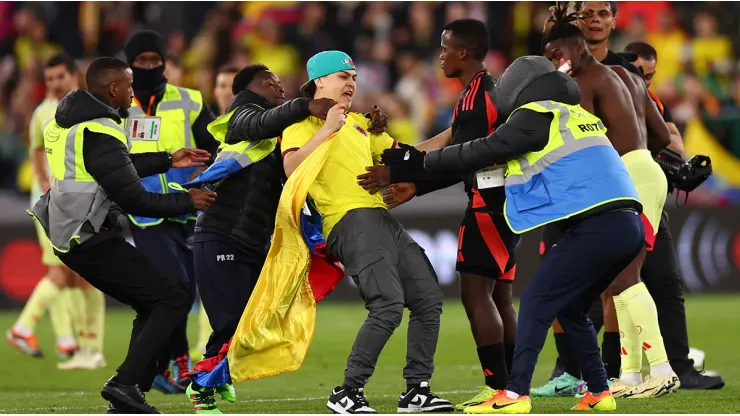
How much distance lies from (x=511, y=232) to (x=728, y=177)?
32.5 feet

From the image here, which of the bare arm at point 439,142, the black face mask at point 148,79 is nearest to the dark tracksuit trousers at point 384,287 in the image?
the bare arm at point 439,142

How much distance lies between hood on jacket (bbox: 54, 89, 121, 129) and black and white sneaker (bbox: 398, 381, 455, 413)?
2.29m

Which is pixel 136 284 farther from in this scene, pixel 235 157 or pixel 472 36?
pixel 472 36

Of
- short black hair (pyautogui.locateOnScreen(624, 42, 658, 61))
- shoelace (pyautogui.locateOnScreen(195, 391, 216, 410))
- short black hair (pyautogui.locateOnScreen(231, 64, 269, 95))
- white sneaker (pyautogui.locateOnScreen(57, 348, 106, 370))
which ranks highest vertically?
short black hair (pyautogui.locateOnScreen(624, 42, 658, 61))

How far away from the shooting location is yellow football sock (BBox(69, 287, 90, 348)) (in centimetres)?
1080

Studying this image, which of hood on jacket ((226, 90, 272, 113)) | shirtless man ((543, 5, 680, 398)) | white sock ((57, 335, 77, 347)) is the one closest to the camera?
hood on jacket ((226, 90, 272, 113))

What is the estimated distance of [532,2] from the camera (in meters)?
18.3

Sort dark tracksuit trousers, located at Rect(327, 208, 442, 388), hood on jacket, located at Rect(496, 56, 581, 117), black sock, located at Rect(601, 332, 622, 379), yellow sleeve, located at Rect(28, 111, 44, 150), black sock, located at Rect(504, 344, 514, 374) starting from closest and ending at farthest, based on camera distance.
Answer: hood on jacket, located at Rect(496, 56, 581, 117) → dark tracksuit trousers, located at Rect(327, 208, 442, 388) → black sock, located at Rect(504, 344, 514, 374) → black sock, located at Rect(601, 332, 622, 379) → yellow sleeve, located at Rect(28, 111, 44, 150)

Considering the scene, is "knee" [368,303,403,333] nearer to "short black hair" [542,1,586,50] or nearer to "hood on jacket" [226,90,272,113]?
"hood on jacket" [226,90,272,113]

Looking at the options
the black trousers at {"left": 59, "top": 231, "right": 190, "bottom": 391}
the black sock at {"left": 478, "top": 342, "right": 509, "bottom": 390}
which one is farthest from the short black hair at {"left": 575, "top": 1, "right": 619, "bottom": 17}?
the black trousers at {"left": 59, "top": 231, "right": 190, "bottom": 391}

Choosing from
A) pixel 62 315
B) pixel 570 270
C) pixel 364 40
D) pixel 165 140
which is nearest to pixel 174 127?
pixel 165 140

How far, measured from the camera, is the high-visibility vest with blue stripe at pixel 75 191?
6.84m

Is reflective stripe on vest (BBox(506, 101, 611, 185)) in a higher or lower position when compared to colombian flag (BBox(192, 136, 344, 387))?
higher

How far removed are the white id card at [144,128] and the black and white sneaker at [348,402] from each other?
2.96m
